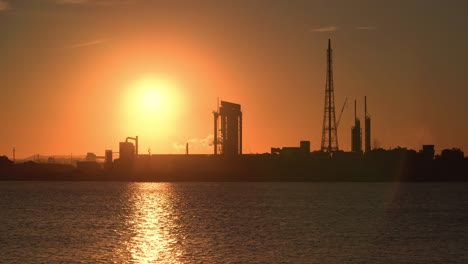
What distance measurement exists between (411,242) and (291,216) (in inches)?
1703

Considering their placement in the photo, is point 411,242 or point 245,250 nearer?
point 245,250

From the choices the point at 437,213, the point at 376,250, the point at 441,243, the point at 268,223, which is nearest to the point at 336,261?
the point at 376,250

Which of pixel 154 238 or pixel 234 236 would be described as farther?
pixel 234 236

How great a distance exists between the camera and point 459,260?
68312 mm

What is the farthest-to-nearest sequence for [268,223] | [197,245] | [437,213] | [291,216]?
[437,213] < [291,216] < [268,223] < [197,245]

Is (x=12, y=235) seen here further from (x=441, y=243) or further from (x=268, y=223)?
(x=441, y=243)

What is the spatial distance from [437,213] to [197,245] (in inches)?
2737

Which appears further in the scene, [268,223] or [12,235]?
[268,223]

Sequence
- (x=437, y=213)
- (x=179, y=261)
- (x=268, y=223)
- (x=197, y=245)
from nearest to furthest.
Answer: (x=179, y=261) → (x=197, y=245) → (x=268, y=223) → (x=437, y=213)

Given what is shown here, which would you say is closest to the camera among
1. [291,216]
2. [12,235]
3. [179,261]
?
[179,261]

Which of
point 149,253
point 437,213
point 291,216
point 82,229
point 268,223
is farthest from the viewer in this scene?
point 437,213

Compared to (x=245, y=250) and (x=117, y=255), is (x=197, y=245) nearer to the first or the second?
(x=245, y=250)

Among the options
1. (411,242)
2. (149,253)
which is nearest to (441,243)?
(411,242)

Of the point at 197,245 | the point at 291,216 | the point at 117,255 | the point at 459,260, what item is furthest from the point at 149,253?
the point at 291,216
